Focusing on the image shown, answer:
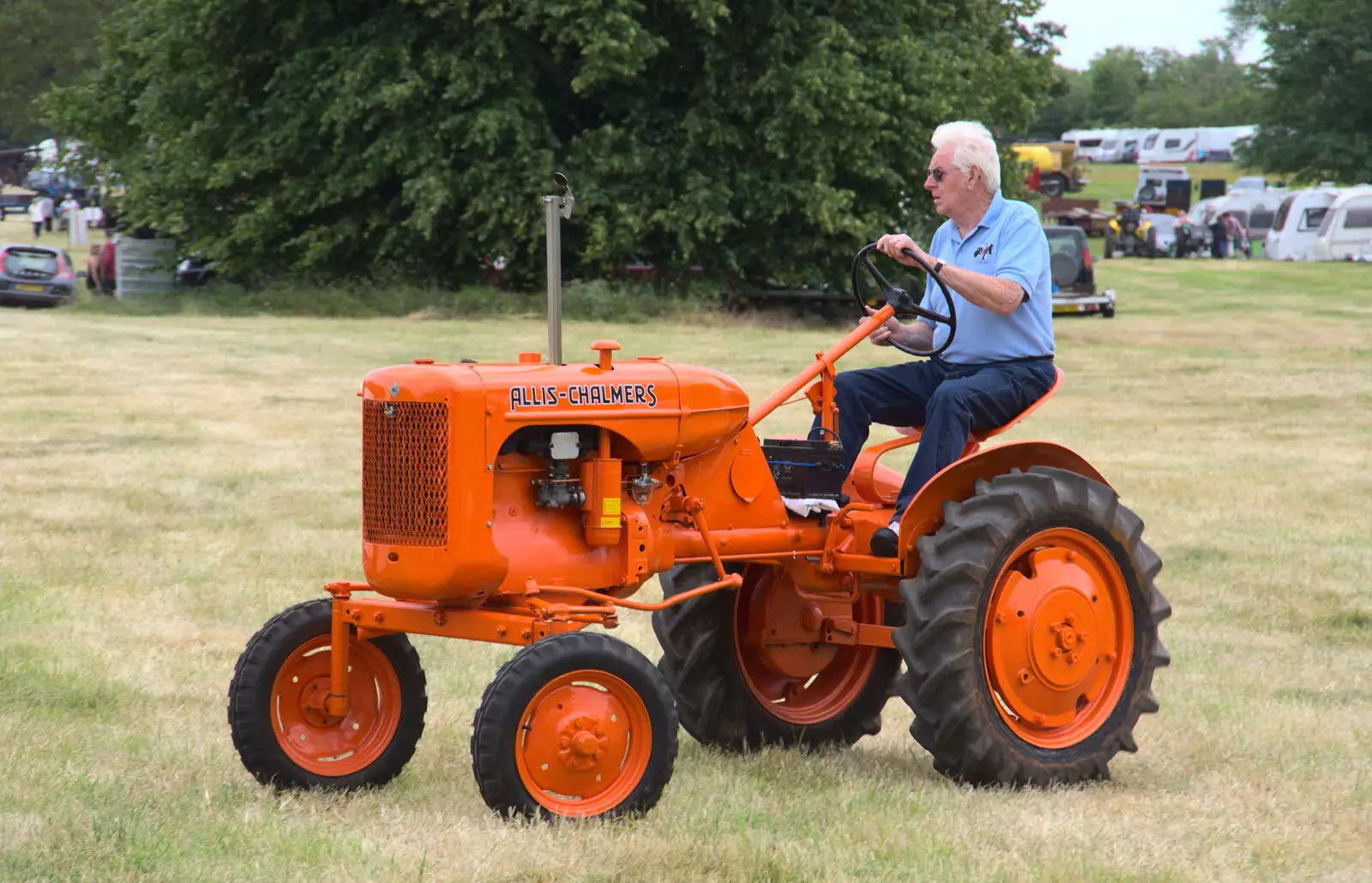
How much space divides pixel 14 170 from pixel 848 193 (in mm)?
61176

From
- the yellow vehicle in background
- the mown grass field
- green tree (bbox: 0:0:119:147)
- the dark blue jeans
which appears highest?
green tree (bbox: 0:0:119:147)

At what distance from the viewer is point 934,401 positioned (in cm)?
580

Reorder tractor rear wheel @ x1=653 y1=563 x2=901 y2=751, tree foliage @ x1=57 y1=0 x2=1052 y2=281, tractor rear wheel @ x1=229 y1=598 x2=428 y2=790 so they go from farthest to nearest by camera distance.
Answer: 1. tree foliage @ x1=57 y1=0 x2=1052 y2=281
2. tractor rear wheel @ x1=653 y1=563 x2=901 y2=751
3. tractor rear wheel @ x1=229 y1=598 x2=428 y2=790

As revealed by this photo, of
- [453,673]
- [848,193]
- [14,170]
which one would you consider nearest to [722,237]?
[848,193]

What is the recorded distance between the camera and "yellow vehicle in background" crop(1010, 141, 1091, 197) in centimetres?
6944

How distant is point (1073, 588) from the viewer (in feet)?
19.3

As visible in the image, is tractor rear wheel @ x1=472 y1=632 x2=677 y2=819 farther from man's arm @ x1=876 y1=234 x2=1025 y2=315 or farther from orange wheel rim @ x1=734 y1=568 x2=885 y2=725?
man's arm @ x1=876 y1=234 x2=1025 y2=315

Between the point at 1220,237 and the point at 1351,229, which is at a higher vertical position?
the point at 1351,229

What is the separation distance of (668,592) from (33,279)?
27236 millimetres

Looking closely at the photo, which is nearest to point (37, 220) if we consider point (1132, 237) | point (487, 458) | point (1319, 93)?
point (1132, 237)

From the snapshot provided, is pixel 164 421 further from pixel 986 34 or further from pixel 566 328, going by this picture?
pixel 986 34

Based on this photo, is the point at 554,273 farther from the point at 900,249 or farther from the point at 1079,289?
the point at 1079,289

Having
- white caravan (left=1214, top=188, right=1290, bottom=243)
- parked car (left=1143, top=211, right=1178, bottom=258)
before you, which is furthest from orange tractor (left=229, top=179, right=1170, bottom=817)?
white caravan (left=1214, top=188, right=1290, bottom=243)

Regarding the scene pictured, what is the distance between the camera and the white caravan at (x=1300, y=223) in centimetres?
5047
